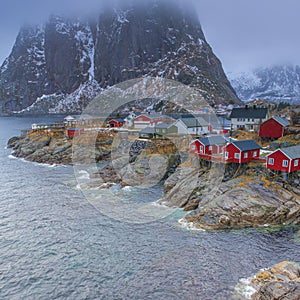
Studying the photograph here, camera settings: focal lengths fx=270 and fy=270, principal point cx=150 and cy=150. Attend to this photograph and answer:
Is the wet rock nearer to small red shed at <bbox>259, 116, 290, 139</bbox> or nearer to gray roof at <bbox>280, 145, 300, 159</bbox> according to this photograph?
gray roof at <bbox>280, 145, 300, 159</bbox>

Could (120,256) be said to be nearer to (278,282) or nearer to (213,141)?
(278,282)

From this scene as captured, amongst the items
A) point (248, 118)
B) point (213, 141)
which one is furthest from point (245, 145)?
point (248, 118)

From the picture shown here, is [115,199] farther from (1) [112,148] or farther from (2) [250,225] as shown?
(1) [112,148]

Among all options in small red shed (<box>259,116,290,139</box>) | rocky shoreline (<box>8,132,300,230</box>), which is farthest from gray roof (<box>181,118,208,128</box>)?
small red shed (<box>259,116,290,139</box>)

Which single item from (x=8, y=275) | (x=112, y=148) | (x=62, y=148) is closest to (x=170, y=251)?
(x=8, y=275)

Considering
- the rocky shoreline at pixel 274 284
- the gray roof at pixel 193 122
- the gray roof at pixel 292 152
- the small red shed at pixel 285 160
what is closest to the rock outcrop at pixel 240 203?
the small red shed at pixel 285 160

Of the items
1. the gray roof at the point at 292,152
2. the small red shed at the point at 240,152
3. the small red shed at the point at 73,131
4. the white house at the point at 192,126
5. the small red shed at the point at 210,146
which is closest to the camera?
the gray roof at the point at 292,152

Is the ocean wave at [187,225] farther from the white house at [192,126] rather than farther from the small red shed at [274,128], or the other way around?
the white house at [192,126]
